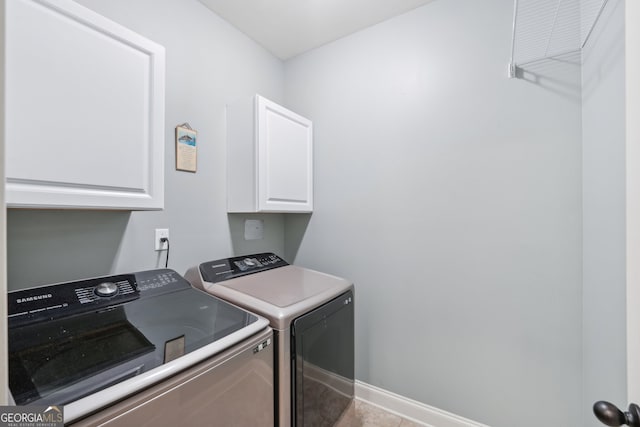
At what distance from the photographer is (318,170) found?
7.02 feet

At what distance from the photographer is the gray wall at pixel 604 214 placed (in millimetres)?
830

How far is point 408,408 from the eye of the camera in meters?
1.73

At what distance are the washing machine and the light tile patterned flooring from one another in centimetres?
90

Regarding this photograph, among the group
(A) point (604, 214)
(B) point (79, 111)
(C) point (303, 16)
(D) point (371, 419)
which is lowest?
(D) point (371, 419)

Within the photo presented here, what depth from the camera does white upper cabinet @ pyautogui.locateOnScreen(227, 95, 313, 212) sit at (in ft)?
5.51

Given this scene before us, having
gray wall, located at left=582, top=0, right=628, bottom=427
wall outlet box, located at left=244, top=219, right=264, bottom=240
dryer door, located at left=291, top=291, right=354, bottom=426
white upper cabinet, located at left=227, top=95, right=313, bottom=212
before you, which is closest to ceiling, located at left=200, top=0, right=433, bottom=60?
white upper cabinet, located at left=227, top=95, right=313, bottom=212

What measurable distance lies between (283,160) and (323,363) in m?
1.29

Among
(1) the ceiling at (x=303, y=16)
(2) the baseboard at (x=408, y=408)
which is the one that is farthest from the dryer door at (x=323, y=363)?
(1) the ceiling at (x=303, y=16)

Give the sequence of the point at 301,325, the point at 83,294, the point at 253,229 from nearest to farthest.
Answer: the point at 83,294 → the point at 301,325 → the point at 253,229

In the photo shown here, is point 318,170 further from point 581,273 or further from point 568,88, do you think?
point 581,273

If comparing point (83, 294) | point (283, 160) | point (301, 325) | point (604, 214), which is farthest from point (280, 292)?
point (604, 214)

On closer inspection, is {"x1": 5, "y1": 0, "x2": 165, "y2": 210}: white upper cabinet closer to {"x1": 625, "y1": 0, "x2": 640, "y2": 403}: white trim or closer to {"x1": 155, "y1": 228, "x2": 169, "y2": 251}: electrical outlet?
{"x1": 155, "y1": 228, "x2": 169, "y2": 251}: electrical outlet

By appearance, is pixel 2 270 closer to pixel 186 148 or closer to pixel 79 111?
pixel 79 111

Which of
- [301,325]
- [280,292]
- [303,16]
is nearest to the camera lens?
[301,325]
